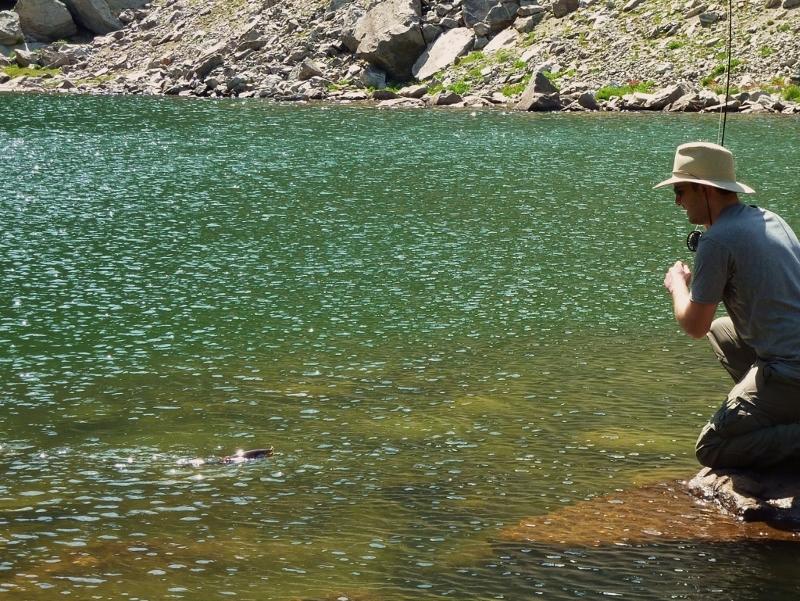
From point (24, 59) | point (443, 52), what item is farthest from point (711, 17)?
point (24, 59)

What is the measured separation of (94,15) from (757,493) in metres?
98.0

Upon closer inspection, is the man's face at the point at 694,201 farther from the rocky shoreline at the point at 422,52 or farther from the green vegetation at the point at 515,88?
the green vegetation at the point at 515,88

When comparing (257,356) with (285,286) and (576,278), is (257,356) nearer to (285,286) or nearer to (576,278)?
(285,286)

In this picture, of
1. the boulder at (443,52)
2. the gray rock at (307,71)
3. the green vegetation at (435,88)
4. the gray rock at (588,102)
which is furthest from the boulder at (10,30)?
the gray rock at (588,102)

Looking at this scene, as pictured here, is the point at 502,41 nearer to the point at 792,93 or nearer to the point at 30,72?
the point at 792,93

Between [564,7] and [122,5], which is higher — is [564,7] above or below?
below

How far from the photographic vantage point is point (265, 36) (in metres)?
87.2

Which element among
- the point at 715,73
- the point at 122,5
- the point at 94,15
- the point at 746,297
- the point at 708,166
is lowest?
the point at 715,73

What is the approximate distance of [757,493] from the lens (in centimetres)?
981

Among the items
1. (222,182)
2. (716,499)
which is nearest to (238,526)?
(716,499)

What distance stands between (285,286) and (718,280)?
12465 millimetres

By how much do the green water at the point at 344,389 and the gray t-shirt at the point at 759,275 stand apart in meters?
1.60

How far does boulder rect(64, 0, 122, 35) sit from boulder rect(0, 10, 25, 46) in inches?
191

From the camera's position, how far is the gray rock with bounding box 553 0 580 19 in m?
77.5
